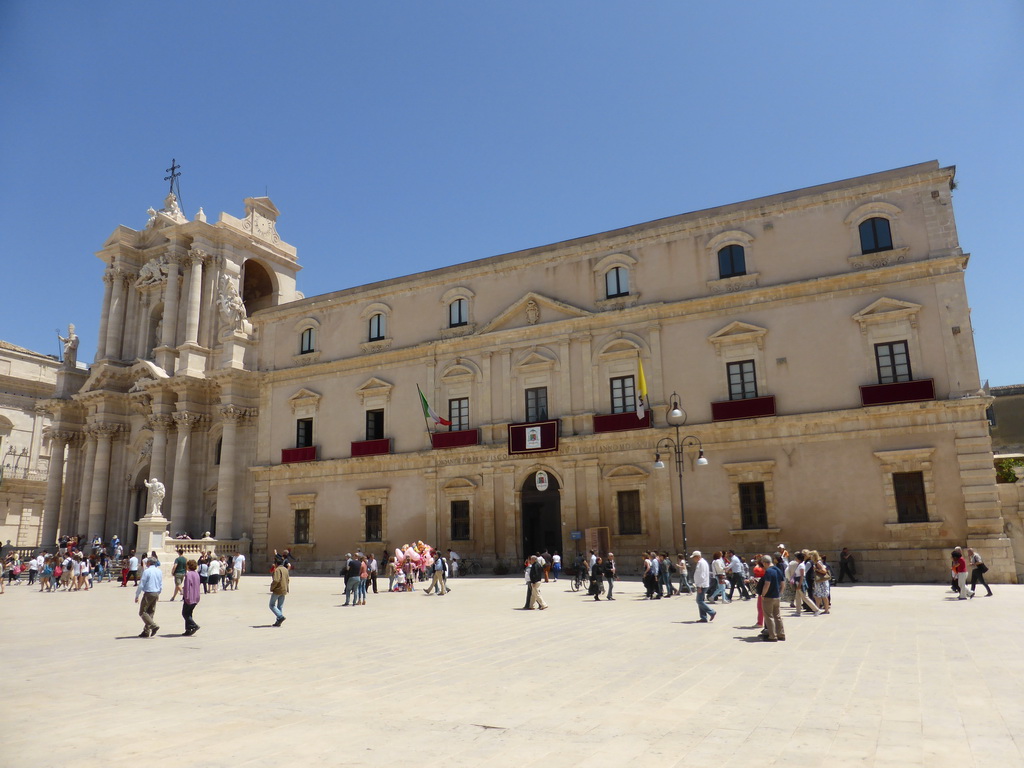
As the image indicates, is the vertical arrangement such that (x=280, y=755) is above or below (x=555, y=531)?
below

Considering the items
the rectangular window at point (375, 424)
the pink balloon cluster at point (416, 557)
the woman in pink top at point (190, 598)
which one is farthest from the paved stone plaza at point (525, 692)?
the rectangular window at point (375, 424)

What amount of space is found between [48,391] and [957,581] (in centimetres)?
6337

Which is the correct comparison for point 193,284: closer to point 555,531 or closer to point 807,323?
point 555,531

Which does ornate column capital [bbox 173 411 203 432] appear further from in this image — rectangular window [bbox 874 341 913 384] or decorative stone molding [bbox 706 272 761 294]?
rectangular window [bbox 874 341 913 384]

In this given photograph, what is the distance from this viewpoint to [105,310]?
167ft

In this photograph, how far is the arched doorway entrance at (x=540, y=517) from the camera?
32.9 m

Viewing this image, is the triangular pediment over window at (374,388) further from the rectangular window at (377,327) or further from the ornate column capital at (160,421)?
the ornate column capital at (160,421)

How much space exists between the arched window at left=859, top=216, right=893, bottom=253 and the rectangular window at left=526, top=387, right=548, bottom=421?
1428cm

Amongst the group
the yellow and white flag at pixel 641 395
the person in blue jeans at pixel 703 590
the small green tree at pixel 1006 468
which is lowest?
the person in blue jeans at pixel 703 590

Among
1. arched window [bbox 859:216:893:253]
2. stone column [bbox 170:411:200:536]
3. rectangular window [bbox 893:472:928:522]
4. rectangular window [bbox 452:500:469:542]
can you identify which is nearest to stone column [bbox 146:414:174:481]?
stone column [bbox 170:411:200:536]

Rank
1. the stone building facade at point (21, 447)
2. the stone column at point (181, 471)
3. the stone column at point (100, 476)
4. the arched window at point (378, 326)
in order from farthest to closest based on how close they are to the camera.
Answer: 1. the stone building facade at point (21, 447)
2. the stone column at point (100, 476)
3. the stone column at point (181, 471)
4. the arched window at point (378, 326)

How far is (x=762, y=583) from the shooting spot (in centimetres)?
1388

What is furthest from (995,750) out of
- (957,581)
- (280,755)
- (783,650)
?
(957,581)

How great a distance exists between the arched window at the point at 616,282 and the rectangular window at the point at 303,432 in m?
17.5
